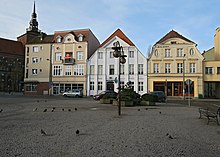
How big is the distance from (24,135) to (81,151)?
Result: 302cm

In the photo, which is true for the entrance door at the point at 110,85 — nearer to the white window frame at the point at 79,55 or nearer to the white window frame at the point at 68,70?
the white window frame at the point at 79,55

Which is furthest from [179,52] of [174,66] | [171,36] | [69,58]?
[69,58]

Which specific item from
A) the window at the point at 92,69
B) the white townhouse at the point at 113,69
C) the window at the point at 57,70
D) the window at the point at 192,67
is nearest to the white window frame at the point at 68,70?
the window at the point at 57,70

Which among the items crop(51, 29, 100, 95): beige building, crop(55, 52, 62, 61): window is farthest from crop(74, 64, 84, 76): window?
crop(55, 52, 62, 61): window

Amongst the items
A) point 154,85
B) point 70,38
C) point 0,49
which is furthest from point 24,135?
point 0,49

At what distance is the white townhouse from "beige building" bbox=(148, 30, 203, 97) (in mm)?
1894

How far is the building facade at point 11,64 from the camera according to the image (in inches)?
3435

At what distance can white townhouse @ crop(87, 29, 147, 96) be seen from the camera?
49625 mm

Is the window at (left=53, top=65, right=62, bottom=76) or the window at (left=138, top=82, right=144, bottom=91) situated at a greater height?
the window at (left=53, top=65, right=62, bottom=76)

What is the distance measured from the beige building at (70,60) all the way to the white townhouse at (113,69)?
2084 mm

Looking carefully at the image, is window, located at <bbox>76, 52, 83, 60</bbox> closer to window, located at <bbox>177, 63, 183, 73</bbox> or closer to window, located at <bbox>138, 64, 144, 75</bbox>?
window, located at <bbox>138, 64, 144, 75</bbox>

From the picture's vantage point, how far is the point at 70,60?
179 feet

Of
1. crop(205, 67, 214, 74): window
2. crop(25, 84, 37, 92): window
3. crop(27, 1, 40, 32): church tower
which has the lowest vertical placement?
crop(25, 84, 37, 92): window

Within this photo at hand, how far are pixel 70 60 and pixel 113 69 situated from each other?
1054 cm
